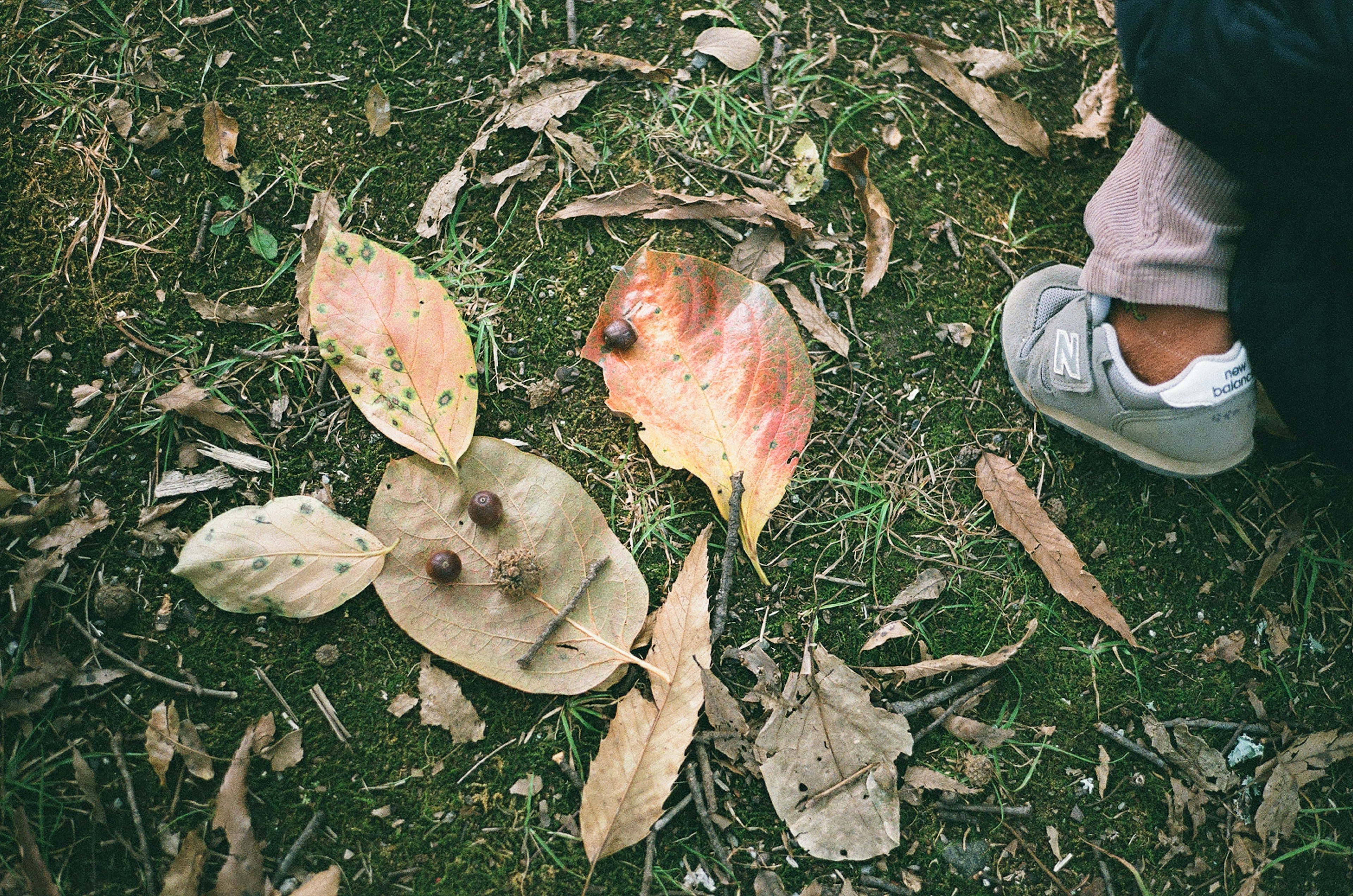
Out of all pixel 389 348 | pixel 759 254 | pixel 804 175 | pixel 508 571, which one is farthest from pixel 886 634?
pixel 389 348

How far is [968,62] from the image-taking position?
229cm

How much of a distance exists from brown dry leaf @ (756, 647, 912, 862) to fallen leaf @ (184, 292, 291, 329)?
1539 mm

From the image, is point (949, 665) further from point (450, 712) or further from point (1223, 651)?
point (450, 712)

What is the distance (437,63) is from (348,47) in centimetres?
24

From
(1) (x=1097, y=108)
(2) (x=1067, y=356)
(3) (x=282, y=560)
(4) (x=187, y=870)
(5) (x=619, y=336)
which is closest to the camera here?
(4) (x=187, y=870)

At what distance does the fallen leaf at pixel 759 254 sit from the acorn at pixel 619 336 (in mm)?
375

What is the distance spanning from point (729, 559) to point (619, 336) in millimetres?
594

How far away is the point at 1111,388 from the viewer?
1931 mm

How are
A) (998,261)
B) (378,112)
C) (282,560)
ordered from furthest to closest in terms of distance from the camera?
(998,261), (378,112), (282,560)

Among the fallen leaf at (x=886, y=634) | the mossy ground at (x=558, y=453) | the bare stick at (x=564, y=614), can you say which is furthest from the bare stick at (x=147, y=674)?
the fallen leaf at (x=886, y=634)

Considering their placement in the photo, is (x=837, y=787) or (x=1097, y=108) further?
(x=1097, y=108)

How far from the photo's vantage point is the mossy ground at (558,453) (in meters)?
1.75

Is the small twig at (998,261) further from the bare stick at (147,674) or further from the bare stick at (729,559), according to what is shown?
the bare stick at (147,674)

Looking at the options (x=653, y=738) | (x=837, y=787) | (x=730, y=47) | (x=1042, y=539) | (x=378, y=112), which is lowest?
(x=837, y=787)
